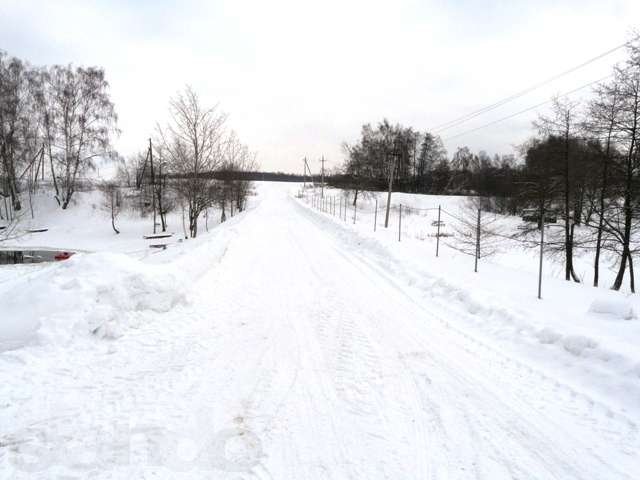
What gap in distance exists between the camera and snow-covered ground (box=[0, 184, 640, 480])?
2.73 meters

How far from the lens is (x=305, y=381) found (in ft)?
12.6

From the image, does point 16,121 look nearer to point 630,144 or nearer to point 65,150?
point 65,150

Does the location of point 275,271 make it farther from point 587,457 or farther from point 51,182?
point 51,182

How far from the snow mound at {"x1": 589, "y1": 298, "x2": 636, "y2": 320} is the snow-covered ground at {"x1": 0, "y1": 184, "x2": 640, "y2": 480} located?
0.07 feet

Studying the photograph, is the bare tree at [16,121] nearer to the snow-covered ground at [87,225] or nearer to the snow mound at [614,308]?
the snow-covered ground at [87,225]

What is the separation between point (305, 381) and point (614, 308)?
5.30 metres

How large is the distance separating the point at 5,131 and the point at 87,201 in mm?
11178

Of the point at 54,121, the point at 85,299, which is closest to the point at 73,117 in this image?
the point at 54,121

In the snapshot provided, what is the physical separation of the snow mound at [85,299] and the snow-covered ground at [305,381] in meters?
0.03

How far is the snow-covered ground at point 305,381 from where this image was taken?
107 inches

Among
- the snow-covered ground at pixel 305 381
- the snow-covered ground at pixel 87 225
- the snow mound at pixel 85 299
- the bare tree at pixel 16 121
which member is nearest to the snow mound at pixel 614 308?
the snow-covered ground at pixel 305 381

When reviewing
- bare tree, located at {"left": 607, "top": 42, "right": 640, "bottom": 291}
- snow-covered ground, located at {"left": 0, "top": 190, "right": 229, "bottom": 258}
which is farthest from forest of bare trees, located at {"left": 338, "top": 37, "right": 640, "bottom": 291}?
snow-covered ground, located at {"left": 0, "top": 190, "right": 229, "bottom": 258}

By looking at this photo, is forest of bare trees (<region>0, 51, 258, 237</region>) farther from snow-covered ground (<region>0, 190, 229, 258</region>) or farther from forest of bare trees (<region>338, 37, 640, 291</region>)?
forest of bare trees (<region>338, 37, 640, 291</region>)

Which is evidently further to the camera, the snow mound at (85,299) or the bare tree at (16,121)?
the bare tree at (16,121)
